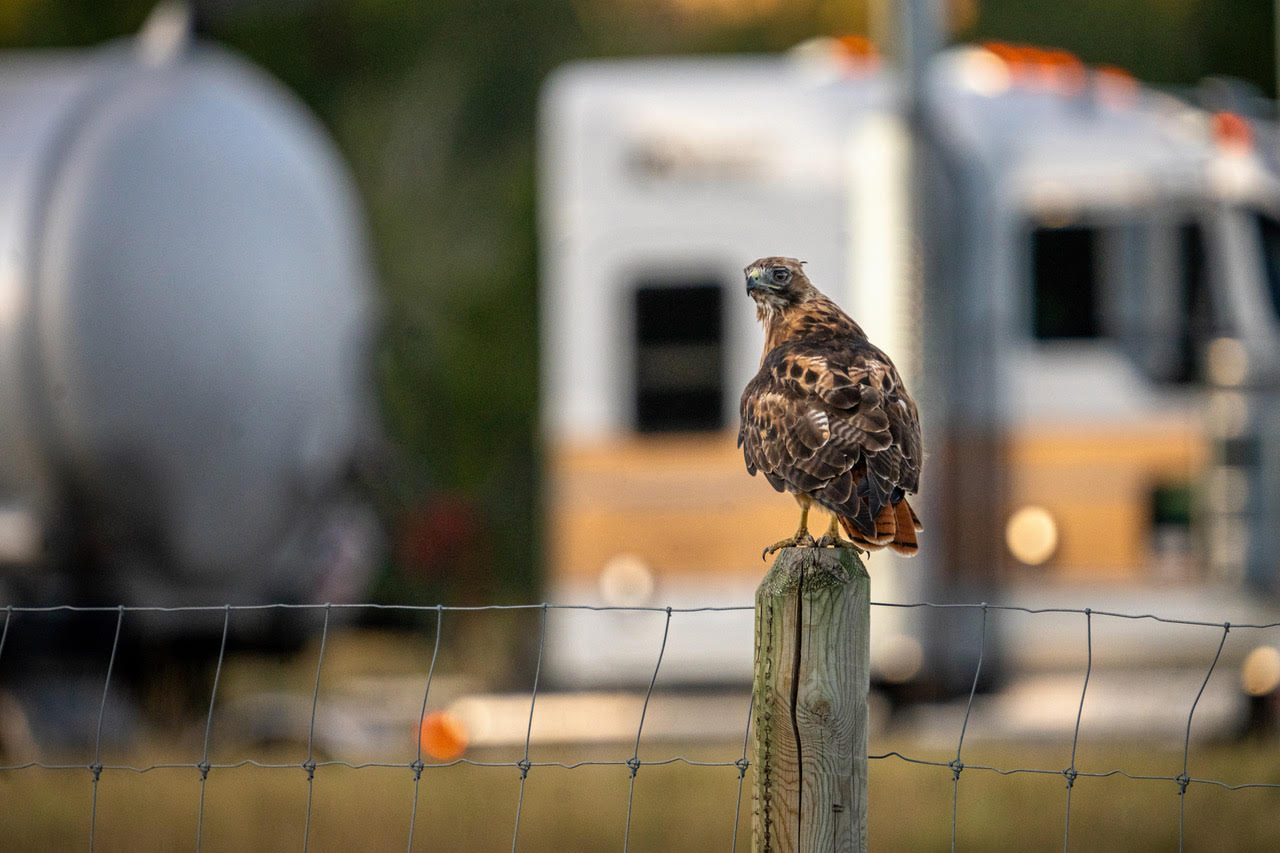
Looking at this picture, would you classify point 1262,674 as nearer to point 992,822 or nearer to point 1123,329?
point 1123,329

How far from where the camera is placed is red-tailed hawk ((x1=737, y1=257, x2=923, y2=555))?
365cm

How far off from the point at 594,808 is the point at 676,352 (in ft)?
11.3

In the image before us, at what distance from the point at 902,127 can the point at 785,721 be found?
6001 mm

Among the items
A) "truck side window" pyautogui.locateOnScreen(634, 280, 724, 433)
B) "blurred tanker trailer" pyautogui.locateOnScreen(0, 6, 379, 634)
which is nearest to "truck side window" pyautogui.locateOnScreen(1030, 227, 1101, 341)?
Answer: "truck side window" pyautogui.locateOnScreen(634, 280, 724, 433)

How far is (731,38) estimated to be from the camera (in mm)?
19875

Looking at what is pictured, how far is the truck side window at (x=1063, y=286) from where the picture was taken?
29.6 ft

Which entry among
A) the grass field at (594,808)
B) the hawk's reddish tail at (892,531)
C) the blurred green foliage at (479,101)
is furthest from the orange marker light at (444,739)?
the blurred green foliage at (479,101)

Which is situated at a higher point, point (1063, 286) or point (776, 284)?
point (1063, 286)

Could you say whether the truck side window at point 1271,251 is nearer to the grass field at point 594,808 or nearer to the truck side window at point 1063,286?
the truck side window at point 1063,286

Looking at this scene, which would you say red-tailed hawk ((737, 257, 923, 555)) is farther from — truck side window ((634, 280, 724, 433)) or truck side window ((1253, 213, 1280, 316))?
truck side window ((1253, 213, 1280, 316))

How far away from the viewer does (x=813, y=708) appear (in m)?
3.15

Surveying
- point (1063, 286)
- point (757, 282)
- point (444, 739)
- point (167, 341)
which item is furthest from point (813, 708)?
point (1063, 286)

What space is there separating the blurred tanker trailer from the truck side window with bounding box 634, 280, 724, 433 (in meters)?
1.67

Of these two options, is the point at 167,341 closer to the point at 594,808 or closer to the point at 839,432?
the point at 594,808
